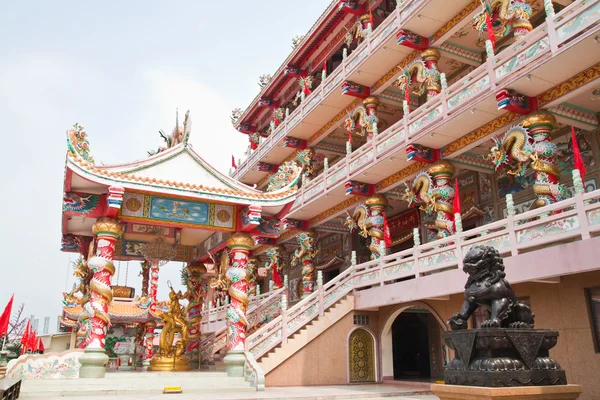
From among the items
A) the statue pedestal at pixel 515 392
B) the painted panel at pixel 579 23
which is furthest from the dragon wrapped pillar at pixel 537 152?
the statue pedestal at pixel 515 392

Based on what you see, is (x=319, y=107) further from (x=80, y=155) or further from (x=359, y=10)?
(x=80, y=155)

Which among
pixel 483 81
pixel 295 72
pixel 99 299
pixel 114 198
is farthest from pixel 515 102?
pixel 295 72

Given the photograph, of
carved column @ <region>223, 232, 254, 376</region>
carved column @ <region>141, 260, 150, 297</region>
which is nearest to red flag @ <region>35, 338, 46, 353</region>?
carved column @ <region>141, 260, 150, 297</region>

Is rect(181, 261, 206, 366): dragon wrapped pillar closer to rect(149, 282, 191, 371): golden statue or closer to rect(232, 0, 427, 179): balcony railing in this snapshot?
rect(149, 282, 191, 371): golden statue

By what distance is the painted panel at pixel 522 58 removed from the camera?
33.2 ft

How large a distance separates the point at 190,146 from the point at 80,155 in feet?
8.70

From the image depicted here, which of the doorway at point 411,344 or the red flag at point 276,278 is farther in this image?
the red flag at point 276,278

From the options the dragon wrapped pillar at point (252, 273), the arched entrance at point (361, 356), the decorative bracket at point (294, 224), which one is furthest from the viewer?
the dragon wrapped pillar at point (252, 273)

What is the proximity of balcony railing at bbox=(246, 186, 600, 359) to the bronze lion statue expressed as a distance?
4068mm

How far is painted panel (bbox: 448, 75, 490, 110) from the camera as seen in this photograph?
11562 millimetres

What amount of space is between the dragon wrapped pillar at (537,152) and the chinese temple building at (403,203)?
30mm

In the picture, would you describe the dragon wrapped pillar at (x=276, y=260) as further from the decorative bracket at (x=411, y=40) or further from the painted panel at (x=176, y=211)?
the decorative bracket at (x=411, y=40)

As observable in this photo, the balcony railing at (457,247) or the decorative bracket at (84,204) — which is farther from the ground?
the decorative bracket at (84,204)

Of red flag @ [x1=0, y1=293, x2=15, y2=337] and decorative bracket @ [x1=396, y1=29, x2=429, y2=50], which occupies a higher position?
decorative bracket @ [x1=396, y1=29, x2=429, y2=50]
